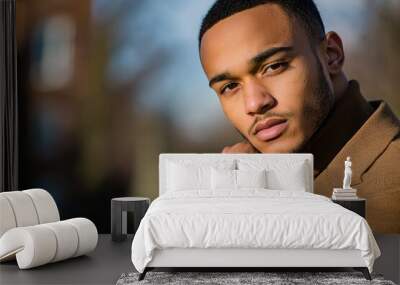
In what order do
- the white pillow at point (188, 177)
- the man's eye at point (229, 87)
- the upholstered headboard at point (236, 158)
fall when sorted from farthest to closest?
1. the man's eye at point (229, 87)
2. the upholstered headboard at point (236, 158)
3. the white pillow at point (188, 177)

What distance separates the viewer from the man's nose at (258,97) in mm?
6719

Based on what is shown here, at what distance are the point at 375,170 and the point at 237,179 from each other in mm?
1622

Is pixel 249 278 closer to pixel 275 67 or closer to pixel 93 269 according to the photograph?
pixel 93 269

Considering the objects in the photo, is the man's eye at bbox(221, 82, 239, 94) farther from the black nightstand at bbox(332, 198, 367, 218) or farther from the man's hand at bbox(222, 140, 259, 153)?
the black nightstand at bbox(332, 198, 367, 218)

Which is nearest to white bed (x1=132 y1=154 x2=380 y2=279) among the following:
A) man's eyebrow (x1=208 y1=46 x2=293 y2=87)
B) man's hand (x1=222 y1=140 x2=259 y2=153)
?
man's hand (x1=222 y1=140 x2=259 y2=153)

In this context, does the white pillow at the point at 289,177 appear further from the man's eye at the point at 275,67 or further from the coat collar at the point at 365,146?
the man's eye at the point at 275,67

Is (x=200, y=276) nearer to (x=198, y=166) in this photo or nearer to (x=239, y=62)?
(x=198, y=166)

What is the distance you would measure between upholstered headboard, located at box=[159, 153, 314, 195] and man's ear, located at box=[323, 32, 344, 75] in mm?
1021

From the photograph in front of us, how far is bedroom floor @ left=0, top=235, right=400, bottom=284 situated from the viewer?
4.62 m

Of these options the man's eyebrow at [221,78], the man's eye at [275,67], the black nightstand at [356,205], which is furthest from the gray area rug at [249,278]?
the man's eyebrow at [221,78]

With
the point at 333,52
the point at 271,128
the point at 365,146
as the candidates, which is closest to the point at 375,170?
the point at 365,146

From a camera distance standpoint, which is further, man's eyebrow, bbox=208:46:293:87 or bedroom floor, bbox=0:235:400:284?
man's eyebrow, bbox=208:46:293:87

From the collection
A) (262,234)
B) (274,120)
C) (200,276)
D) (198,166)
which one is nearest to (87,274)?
(200,276)

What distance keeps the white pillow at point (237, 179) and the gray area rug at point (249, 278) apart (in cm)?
149
